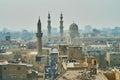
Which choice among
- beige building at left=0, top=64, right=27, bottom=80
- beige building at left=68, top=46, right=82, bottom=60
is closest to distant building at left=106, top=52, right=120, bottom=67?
beige building at left=68, top=46, right=82, bottom=60

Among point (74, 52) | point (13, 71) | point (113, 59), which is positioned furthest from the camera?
point (113, 59)

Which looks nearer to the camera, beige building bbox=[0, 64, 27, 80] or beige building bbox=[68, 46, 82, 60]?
beige building bbox=[0, 64, 27, 80]

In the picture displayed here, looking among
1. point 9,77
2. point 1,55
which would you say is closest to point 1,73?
point 9,77

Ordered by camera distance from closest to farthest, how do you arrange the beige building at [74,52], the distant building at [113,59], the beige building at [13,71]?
the beige building at [13,71], the beige building at [74,52], the distant building at [113,59]

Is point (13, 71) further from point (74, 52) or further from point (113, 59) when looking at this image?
point (113, 59)

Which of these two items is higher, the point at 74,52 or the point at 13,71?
the point at 74,52

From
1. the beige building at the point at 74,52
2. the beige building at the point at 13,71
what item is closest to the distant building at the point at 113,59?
the beige building at the point at 74,52

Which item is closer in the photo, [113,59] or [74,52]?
[74,52]

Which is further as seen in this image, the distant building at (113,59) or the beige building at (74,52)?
the distant building at (113,59)

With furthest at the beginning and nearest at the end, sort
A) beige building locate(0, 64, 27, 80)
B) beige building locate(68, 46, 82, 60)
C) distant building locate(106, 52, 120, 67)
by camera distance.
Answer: distant building locate(106, 52, 120, 67), beige building locate(68, 46, 82, 60), beige building locate(0, 64, 27, 80)

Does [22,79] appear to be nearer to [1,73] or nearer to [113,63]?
[1,73]

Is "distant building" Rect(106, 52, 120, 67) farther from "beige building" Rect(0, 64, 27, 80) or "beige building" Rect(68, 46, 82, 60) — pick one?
"beige building" Rect(0, 64, 27, 80)

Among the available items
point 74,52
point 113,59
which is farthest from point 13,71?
point 113,59

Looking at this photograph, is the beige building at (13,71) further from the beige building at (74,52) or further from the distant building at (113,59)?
the distant building at (113,59)
